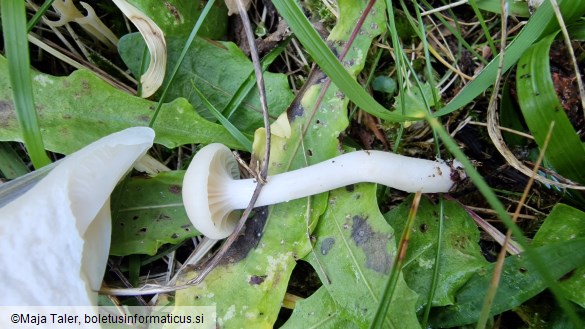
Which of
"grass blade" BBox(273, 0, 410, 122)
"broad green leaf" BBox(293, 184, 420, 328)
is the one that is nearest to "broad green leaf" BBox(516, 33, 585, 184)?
"grass blade" BBox(273, 0, 410, 122)

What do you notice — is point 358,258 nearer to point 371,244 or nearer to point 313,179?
point 371,244

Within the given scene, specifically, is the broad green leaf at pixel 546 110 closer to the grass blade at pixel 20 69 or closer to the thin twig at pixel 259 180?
the thin twig at pixel 259 180

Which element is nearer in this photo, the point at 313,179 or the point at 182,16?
the point at 313,179

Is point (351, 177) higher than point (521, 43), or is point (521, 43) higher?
point (521, 43)

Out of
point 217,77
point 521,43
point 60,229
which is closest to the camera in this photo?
point 60,229

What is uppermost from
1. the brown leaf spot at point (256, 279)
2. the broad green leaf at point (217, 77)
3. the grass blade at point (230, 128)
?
the broad green leaf at point (217, 77)

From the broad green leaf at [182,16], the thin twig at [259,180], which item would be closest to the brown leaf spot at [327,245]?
the thin twig at [259,180]

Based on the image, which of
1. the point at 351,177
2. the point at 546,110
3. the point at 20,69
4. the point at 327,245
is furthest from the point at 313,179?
the point at 20,69
